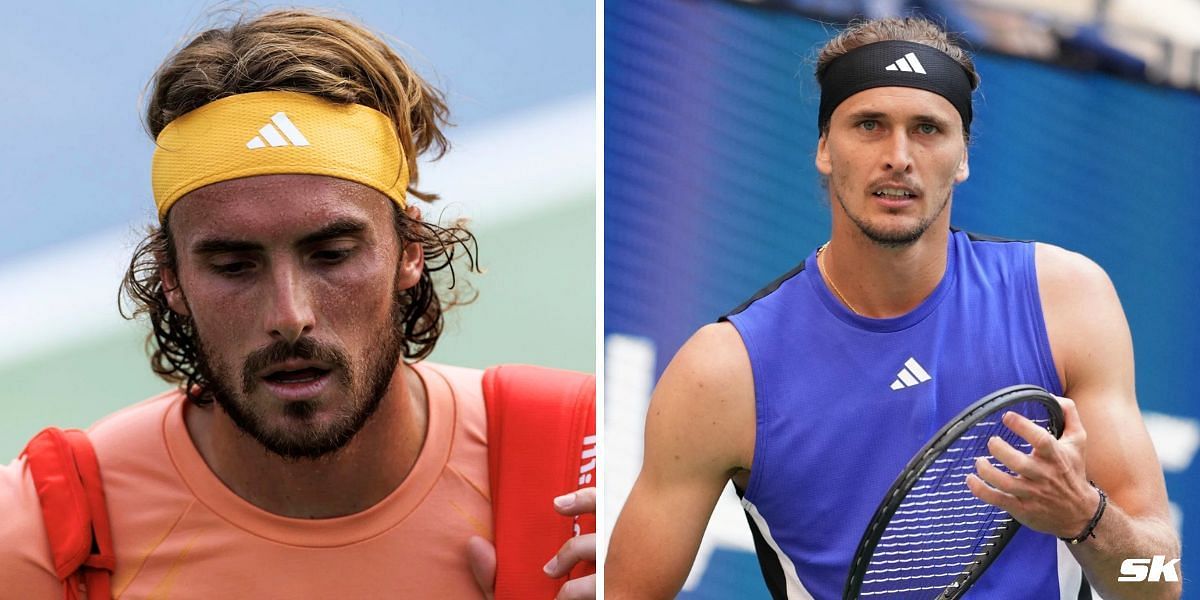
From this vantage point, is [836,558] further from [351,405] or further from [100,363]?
[100,363]

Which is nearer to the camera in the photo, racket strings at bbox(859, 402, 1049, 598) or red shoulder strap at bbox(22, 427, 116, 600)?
red shoulder strap at bbox(22, 427, 116, 600)

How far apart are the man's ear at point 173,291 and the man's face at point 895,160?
105 cm

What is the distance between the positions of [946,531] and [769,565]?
30 cm

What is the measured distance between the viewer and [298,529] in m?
2.10

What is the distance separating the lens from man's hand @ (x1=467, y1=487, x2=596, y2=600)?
2.10m

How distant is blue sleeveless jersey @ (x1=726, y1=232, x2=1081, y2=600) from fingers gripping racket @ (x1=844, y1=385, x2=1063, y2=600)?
61 millimetres

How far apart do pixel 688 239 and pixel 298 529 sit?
79 cm

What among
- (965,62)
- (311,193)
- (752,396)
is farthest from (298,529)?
(965,62)

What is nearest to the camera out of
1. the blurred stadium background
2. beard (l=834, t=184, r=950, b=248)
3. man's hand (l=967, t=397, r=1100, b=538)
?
man's hand (l=967, t=397, r=1100, b=538)

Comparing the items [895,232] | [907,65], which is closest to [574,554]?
[895,232]

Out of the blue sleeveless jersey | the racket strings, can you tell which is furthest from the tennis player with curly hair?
the racket strings

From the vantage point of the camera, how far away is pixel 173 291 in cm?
211

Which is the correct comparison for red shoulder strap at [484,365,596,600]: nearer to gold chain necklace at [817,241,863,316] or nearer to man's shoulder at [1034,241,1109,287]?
gold chain necklace at [817,241,863,316]

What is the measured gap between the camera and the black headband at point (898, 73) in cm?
214
